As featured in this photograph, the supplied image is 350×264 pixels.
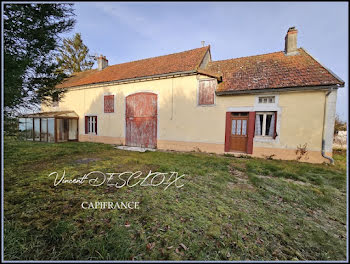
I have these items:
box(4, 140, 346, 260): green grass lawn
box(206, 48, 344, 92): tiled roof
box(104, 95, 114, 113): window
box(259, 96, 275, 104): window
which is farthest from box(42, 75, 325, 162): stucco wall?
box(4, 140, 346, 260): green grass lawn

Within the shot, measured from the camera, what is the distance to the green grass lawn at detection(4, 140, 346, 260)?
66.3 inches

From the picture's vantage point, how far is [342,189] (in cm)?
382

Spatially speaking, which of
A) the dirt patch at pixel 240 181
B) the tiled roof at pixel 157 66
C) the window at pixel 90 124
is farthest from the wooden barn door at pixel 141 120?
the dirt patch at pixel 240 181

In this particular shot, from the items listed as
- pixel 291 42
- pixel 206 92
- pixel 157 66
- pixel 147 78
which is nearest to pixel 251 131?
pixel 206 92

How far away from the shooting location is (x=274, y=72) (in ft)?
23.9

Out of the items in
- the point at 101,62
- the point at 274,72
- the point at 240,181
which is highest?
the point at 101,62

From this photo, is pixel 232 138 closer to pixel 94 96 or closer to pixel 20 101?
pixel 20 101

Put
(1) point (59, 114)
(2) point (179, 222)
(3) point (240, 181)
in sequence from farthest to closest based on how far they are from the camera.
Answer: (1) point (59, 114)
(3) point (240, 181)
(2) point (179, 222)

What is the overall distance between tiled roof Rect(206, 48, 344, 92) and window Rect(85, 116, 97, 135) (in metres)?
9.35

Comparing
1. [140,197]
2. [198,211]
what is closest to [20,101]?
[140,197]

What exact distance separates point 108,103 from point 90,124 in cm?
255

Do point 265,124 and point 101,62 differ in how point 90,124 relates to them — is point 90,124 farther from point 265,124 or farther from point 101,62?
point 265,124

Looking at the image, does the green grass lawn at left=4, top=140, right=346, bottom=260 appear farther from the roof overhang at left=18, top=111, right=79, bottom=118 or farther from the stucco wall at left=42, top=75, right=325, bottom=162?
the roof overhang at left=18, top=111, right=79, bottom=118

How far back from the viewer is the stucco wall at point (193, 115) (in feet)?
20.7
